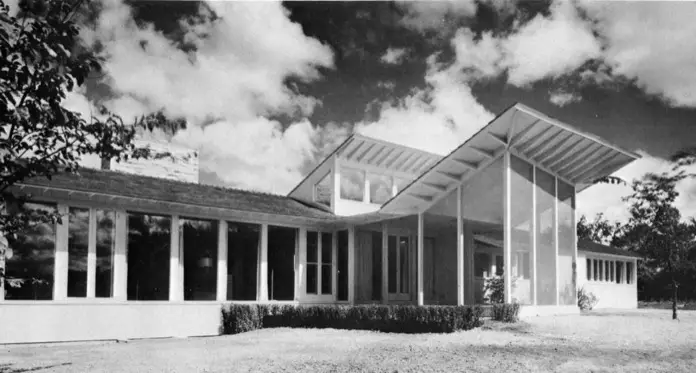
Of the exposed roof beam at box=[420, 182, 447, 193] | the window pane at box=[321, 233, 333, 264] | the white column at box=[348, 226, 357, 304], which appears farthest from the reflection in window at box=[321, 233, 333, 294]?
the exposed roof beam at box=[420, 182, 447, 193]

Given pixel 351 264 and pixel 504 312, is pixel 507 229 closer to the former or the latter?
pixel 504 312

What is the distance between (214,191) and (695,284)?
28.6 metres

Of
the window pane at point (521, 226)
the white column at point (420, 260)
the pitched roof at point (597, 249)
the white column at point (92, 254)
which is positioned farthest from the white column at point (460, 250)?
the pitched roof at point (597, 249)

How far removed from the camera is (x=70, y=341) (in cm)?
1542

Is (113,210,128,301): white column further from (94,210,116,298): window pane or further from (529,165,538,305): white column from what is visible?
(529,165,538,305): white column

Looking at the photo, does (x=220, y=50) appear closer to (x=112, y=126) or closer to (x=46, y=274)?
(x=46, y=274)

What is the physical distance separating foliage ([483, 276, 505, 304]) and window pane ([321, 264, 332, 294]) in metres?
5.10

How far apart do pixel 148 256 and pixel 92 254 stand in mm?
1585

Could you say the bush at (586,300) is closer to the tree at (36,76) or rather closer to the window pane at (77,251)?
A: the window pane at (77,251)

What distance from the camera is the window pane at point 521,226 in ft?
55.9

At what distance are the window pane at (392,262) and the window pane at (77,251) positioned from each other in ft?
32.8

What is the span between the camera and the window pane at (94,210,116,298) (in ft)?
53.2

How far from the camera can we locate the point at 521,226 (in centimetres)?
1733

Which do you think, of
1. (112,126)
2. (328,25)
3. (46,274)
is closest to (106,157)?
(112,126)
